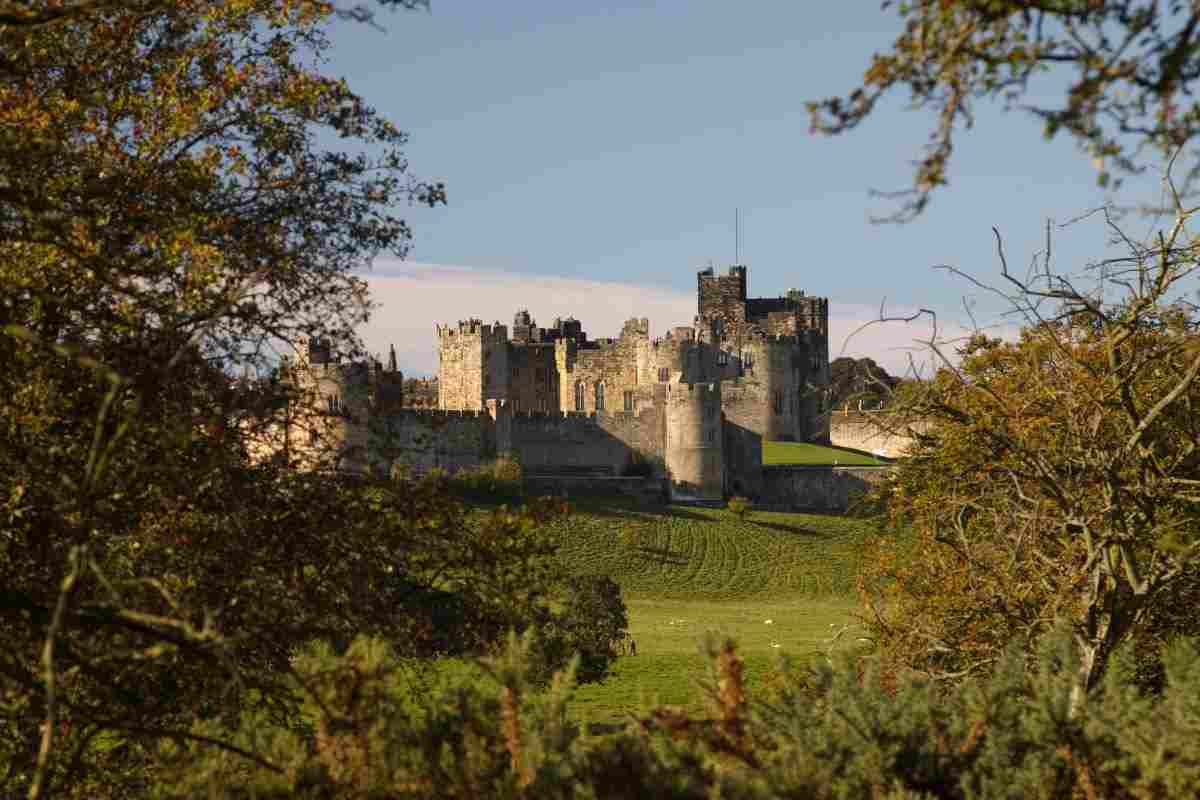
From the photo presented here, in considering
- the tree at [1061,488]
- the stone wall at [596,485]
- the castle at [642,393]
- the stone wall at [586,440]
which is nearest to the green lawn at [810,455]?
the castle at [642,393]

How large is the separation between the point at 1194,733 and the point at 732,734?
1.82m

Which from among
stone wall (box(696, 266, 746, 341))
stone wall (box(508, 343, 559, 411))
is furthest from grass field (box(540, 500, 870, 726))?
stone wall (box(696, 266, 746, 341))

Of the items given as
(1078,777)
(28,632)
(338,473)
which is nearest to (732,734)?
(1078,777)

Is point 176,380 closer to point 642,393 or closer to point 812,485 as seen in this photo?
point 812,485

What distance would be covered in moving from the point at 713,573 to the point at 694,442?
52.2 feet

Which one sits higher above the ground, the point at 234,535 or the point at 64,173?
the point at 64,173

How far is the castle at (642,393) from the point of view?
205ft

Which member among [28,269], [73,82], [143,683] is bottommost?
[143,683]

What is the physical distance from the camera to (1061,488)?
28.0 feet

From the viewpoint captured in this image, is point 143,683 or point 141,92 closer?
point 143,683

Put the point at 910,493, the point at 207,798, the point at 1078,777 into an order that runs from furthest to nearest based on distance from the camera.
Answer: the point at 910,493, the point at 1078,777, the point at 207,798

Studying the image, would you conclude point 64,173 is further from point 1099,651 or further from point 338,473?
point 1099,651

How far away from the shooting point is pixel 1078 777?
612cm

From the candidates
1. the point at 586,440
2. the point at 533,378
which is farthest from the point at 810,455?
the point at 533,378
